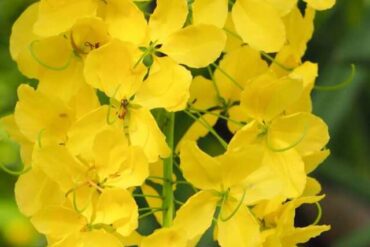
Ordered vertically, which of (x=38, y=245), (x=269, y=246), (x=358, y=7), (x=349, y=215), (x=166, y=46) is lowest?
(x=349, y=215)

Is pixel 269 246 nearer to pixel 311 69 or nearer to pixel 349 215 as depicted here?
pixel 311 69

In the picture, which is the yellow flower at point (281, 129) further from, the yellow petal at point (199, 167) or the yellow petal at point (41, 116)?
the yellow petal at point (41, 116)

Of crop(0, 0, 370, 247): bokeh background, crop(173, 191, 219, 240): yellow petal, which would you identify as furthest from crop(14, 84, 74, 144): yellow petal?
crop(0, 0, 370, 247): bokeh background

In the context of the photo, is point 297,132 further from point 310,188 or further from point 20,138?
point 20,138

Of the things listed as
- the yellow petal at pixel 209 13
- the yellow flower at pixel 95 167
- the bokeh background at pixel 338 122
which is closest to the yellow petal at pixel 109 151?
the yellow flower at pixel 95 167

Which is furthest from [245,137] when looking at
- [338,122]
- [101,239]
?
[338,122]

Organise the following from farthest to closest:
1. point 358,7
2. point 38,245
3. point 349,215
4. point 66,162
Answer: point 349,215 < point 358,7 < point 38,245 < point 66,162

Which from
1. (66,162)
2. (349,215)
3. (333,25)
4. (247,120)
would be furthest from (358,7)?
(66,162)
